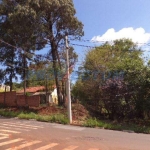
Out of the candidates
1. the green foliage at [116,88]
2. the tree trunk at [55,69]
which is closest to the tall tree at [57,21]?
the tree trunk at [55,69]

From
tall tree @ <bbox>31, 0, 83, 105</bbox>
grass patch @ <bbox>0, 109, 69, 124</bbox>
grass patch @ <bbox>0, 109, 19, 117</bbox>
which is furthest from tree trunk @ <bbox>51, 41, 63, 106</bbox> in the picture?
grass patch @ <bbox>0, 109, 19, 117</bbox>

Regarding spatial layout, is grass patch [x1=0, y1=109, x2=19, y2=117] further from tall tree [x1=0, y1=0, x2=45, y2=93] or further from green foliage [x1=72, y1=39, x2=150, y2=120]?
green foliage [x1=72, y1=39, x2=150, y2=120]

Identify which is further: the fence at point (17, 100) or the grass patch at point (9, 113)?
the fence at point (17, 100)

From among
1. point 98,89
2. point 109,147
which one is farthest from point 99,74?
point 109,147

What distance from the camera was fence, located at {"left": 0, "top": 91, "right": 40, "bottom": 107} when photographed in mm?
23428

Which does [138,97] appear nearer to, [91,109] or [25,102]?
[91,109]

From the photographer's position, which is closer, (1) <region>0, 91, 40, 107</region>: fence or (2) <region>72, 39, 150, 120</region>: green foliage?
(2) <region>72, 39, 150, 120</region>: green foliage

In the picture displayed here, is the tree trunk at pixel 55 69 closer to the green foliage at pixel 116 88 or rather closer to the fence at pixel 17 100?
the green foliage at pixel 116 88

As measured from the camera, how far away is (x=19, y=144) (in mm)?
9266

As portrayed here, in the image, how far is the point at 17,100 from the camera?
24531 millimetres

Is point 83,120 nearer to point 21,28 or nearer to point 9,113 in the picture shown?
point 9,113

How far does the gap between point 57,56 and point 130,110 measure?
9.18 metres

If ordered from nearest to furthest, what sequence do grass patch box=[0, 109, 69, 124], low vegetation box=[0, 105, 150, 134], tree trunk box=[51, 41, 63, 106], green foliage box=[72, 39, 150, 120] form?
1. low vegetation box=[0, 105, 150, 134]
2. grass patch box=[0, 109, 69, 124]
3. green foliage box=[72, 39, 150, 120]
4. tree trunk box=[51, 41, 63, 106]

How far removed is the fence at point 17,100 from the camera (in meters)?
23.4
